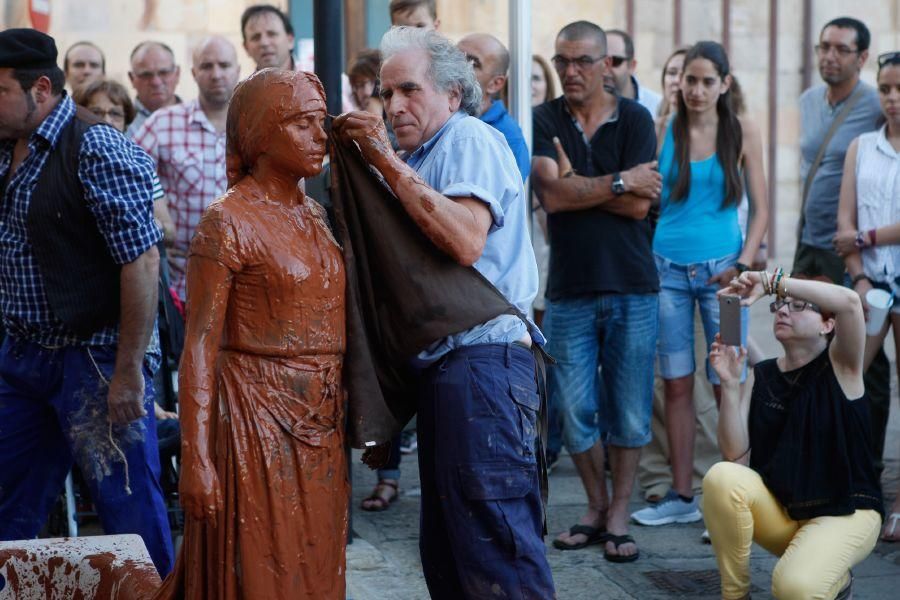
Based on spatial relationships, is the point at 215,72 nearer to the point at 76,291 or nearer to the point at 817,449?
the point at 76,291

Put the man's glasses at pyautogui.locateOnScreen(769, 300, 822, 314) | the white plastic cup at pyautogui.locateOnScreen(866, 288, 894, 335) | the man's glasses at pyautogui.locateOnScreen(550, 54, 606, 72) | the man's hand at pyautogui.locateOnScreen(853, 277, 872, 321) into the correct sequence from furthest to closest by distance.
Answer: the man's hand at pyautogui.locateOnScreen(853, 277, 872, 321) < the white plastic cup at pyautogui.locateOnScreen(866, 288, 894, 335) < the man's glasses at pyautogui.locateOnScreen(550, 54, 606, 72) < the man's glasses at pyautogui.locateOnScreen(769, 300, 822, 314)

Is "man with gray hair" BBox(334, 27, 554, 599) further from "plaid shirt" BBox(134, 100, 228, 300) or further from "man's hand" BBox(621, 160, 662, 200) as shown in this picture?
"plaid shirt" BBox(134, 100, 228, 300)

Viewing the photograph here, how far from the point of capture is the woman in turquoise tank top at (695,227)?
638 centimetres

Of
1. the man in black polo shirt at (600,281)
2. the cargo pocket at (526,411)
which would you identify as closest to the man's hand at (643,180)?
the man in black polo shirt at (600,281)

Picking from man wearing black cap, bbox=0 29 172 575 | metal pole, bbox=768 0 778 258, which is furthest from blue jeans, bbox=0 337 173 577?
metal pole, bbox=768 0 778 258

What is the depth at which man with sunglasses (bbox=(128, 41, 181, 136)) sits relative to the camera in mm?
7891

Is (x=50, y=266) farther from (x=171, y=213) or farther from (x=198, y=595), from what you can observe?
(x=171, y=213)

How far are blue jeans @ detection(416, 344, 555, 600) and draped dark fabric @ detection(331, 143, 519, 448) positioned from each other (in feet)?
0.38

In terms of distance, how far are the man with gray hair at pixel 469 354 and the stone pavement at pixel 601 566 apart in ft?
4.97

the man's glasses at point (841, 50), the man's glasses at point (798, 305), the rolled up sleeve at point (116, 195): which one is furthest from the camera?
the man's glasses at point (841, 50)

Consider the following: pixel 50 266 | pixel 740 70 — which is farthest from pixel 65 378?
pixel 740 70

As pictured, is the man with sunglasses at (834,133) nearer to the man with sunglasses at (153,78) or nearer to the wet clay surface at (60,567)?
the man with sunglasses at (153,78)

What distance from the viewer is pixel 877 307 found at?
623 cm

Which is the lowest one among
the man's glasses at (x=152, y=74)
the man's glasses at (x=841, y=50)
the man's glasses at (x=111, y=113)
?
the man's glasses at (x=111, y=113)
